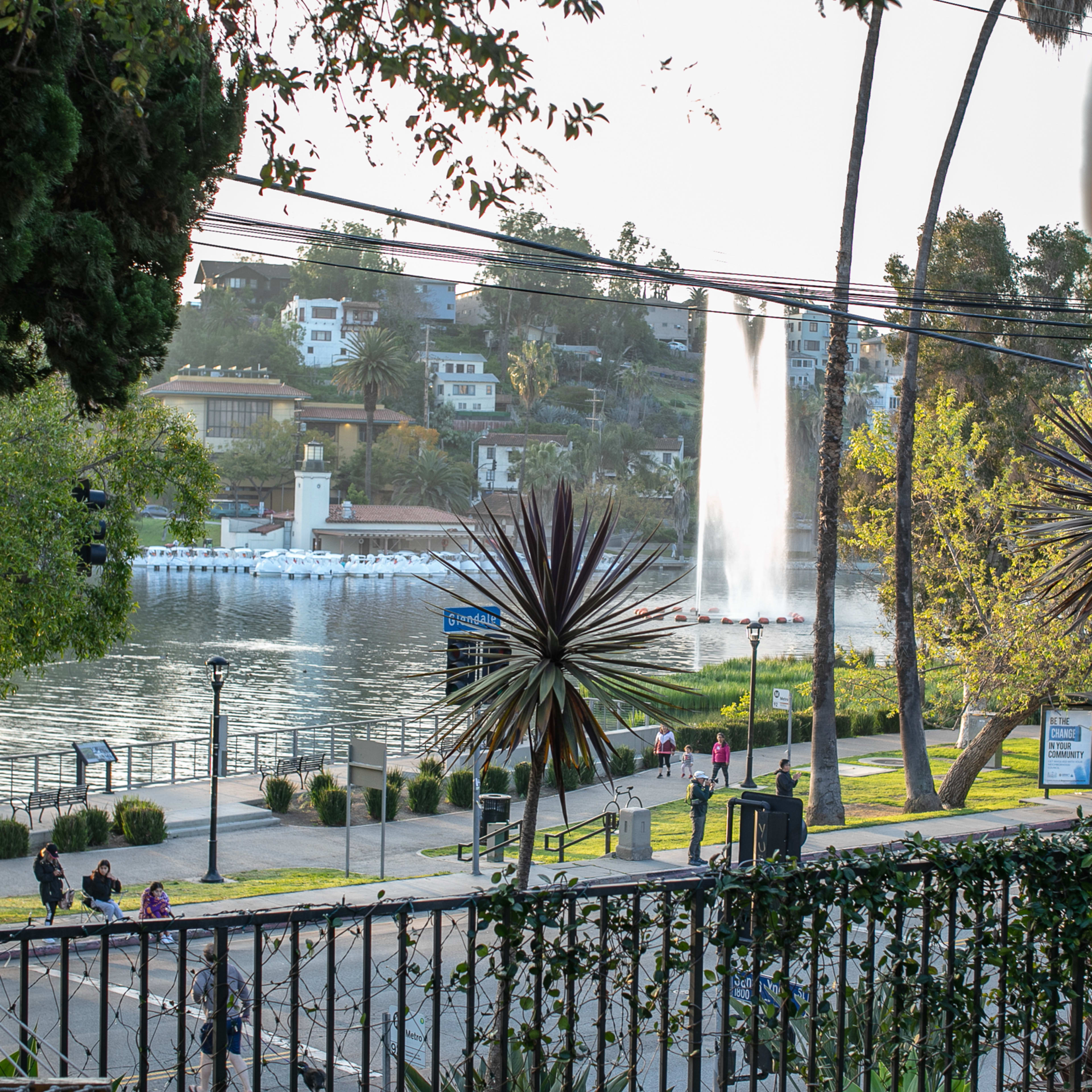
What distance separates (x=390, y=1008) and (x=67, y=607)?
799 cm

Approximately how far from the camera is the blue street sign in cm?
1087

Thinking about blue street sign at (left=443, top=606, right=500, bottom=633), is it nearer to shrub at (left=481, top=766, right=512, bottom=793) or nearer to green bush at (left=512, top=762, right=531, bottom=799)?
shrub at (left=481, top=766, right=512, bottom=793)

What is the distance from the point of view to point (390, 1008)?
11.0 metres

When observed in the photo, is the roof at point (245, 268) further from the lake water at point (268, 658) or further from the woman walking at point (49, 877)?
the woman walking at point (49, 877)

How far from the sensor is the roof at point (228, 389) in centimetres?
12288

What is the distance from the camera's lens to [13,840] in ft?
68.3

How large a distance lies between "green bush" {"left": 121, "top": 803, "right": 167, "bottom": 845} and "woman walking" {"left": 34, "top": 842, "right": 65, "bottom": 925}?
6.39 metres

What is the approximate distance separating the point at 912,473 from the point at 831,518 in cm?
412

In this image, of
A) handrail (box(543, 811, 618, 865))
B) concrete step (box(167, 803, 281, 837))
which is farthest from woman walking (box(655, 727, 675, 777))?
concrete step (box(167, 803, 281, 837))

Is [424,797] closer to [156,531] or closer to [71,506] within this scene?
[71,506]

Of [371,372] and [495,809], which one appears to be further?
[371,372]

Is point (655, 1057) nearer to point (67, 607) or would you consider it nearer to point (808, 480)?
point (67, 607)

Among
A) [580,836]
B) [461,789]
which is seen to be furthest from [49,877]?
[461,789]

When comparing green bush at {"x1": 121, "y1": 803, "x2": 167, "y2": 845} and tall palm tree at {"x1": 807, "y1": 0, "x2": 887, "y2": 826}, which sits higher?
tall palm tree at {"x1": 807, "y1": 0, "x2": 887, "y2": 826}
